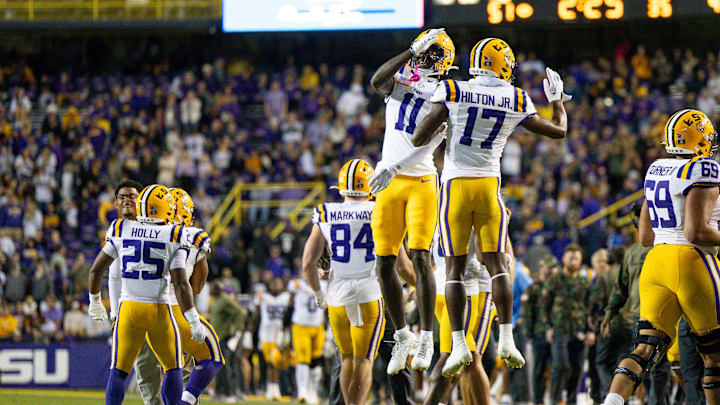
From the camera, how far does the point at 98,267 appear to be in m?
8.86

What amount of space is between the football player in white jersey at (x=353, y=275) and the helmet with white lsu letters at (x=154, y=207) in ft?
4.93

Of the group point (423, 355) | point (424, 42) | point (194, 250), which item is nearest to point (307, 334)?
point (194, 250)

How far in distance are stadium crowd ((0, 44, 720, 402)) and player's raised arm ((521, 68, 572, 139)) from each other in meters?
9.31

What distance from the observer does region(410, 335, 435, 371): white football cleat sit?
308 inches

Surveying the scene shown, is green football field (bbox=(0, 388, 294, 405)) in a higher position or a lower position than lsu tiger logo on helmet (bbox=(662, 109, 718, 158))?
lower

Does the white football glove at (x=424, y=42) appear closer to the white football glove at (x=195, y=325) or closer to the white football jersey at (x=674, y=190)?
the white football jersey at (x=674, y=190)

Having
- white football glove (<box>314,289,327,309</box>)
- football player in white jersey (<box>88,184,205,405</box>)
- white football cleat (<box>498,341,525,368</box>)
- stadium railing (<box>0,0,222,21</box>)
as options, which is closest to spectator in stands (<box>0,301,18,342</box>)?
stadium railing (<box>0,0,222,21</box>)

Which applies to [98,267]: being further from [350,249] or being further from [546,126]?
[546,126]

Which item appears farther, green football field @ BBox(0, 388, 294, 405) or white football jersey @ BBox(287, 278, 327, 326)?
white football jersey @ BBox(287, 278, 327, 326)

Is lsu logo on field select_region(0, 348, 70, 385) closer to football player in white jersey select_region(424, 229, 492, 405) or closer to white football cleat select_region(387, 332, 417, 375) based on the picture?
football player in white jersey select_region(424, 229, 492, 405)

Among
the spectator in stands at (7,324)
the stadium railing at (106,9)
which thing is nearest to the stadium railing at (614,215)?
the stadium railing at (106,9)

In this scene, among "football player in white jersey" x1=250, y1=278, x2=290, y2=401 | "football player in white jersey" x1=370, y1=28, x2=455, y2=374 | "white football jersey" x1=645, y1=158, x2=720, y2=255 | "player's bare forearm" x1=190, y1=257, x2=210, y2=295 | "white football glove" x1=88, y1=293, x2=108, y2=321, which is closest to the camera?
"white football jersey" x1=645, y1=158, x2=720, y2=255

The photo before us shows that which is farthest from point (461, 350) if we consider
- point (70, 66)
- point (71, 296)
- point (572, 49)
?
point (70, 66)

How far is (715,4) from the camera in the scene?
1598 centimetres
